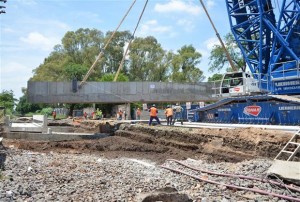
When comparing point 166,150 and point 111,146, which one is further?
point 111,146

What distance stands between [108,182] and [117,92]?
104 ft

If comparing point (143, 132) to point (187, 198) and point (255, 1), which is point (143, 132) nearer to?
point (255, 1)

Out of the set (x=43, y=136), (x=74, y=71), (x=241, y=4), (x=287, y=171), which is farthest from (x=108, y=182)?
(x=74, y=71)

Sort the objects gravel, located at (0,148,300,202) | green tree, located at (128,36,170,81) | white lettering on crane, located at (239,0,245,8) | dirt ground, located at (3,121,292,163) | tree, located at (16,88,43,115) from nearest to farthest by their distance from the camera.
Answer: gravel, located at (0,148,300,202), dirt ground, located at (3,121,292,163), white lettering on crane, located at (239,0,245,8), green tree, located at (128,36,170,81), tree, located at (16,88,43,115)

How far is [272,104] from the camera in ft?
58.5

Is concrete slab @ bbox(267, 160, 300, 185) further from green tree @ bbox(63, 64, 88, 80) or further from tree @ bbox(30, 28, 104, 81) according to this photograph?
tree @ bbox(30, 28, 104, 81)

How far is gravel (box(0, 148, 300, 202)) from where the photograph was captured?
312 inches

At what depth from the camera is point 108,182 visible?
9.39m

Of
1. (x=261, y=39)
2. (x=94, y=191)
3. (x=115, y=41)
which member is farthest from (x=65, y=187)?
(x=115, y=41)

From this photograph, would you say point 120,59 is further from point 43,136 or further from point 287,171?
point 287,171

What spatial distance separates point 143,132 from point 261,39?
8.88m

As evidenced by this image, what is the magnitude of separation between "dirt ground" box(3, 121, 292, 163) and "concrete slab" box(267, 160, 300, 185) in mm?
3481

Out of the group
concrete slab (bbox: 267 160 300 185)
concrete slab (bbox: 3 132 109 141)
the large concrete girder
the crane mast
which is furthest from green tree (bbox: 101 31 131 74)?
concrete slab (bbox: 267 160 300 185)

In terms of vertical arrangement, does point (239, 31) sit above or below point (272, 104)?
above
